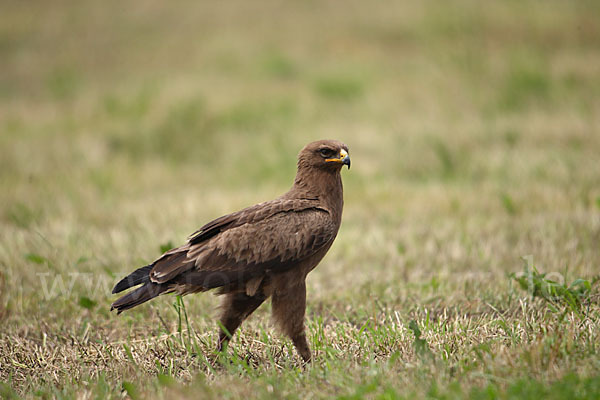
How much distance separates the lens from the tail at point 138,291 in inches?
163

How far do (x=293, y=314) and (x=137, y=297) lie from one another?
3.32 feet

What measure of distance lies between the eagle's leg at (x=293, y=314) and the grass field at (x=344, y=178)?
131 mm

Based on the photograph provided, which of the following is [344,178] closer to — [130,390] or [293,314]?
[293,314]

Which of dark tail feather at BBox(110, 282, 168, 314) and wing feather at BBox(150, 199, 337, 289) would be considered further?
wing feather at BBox(150, 199, 337, 289)

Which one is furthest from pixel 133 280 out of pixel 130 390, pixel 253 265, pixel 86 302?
pixel 86 302

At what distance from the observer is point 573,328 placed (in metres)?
3.96

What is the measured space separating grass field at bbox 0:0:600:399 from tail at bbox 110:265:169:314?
1.05 ft

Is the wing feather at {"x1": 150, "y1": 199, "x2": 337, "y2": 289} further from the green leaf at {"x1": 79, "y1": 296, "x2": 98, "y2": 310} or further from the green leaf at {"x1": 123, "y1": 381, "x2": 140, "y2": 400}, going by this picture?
the green leaf at {"x1": 79, "y1": 296, "x2": 98, "y2": 310}

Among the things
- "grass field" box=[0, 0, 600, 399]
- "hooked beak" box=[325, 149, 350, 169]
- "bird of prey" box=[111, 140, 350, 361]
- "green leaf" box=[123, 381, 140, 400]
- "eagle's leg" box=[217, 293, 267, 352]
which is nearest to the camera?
"green leaf" box=[123, 381, 140, 400]

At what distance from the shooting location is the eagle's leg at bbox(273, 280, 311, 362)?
429cm

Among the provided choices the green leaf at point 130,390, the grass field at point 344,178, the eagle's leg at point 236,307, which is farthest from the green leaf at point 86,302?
the green leaf at point 130,390

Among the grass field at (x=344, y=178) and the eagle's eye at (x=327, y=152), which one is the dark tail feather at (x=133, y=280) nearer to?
the grass field at (x=344, y=178)

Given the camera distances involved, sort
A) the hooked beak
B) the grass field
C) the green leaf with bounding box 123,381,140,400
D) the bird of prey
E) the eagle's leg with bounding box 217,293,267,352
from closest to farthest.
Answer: the green leaf with bounding box 123,381,140,400 < the grass field < the bird of prey < the eagle's leg with bounding box 217,293,267,352 < the hooked beak

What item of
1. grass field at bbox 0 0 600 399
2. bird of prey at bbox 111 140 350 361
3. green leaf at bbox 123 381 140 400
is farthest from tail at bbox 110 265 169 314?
green leaf at bbox 123 381 140 400
